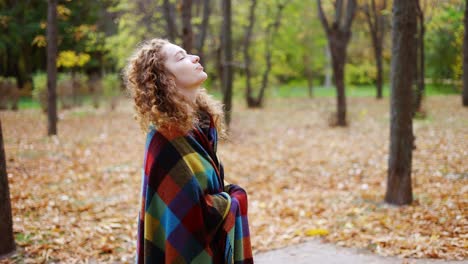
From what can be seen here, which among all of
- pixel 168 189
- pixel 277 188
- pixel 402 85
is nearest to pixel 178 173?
pixel 168 189

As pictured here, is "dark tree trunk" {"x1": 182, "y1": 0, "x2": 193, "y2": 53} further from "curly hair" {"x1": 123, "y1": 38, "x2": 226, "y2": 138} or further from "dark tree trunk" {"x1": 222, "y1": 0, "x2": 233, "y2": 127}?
"curly hair" {"x1": 123, "y1": 38, "x2": 226, "y2": 138}

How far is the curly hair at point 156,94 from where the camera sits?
2.52 metres

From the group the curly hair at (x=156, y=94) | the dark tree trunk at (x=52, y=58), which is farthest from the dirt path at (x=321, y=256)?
the dark tree trunk at (x=52, y=58)

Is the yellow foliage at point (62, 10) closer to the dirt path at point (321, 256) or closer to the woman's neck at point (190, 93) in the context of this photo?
the dirt path at point (321, 256)

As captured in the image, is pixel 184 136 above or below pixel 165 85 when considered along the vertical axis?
below

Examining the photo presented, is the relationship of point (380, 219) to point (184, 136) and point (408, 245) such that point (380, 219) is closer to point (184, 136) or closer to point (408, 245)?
point (408, 245)

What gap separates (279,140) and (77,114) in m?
10.3

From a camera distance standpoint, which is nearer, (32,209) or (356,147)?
(32,209)

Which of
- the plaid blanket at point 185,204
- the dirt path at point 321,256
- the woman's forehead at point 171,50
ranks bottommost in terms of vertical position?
the dirt path at point 321,256

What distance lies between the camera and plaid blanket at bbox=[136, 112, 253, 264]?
248 cm

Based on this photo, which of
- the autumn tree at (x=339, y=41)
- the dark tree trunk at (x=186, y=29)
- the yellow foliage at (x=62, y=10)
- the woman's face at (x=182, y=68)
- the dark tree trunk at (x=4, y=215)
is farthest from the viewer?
the autumn tree at (x=339, y=41)

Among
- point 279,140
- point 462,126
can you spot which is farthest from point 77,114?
point 462,126

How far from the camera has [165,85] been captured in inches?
102

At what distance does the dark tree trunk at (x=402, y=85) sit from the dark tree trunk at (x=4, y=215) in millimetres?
4694
